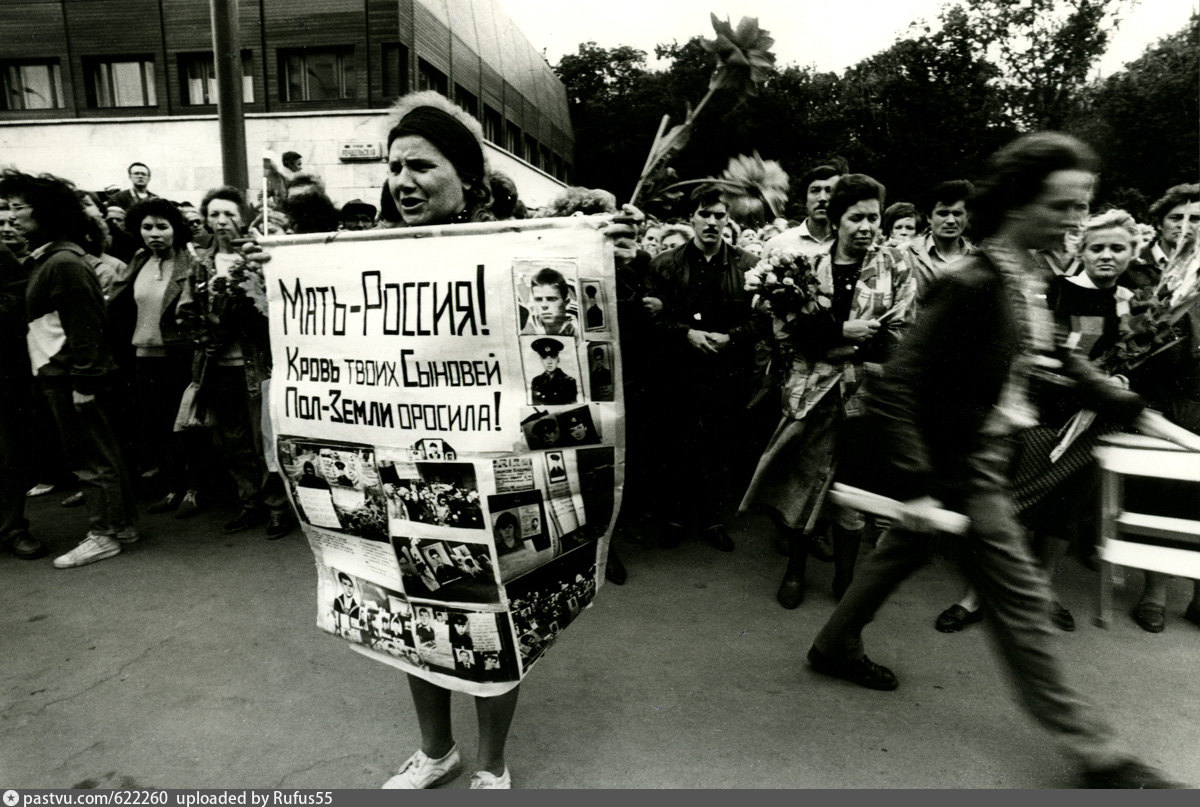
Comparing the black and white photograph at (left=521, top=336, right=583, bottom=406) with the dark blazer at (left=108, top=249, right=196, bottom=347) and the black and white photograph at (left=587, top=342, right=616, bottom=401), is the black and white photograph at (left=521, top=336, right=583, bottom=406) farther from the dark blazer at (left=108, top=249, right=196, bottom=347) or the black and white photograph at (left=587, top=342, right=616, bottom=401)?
the dark blazer at (left=108, top=249, right=196, bottom=347)

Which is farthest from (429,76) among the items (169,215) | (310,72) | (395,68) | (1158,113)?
(169,215)

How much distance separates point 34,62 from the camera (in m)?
20.3

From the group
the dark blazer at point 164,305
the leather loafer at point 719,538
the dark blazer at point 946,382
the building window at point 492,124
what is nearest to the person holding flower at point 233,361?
the dark blazer at point 164,305

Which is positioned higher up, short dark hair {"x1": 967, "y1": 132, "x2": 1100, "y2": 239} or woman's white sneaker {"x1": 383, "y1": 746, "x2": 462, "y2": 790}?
short dark hair {"x1": 967, "y1": 132, "x2": 1100, "y2": 239}

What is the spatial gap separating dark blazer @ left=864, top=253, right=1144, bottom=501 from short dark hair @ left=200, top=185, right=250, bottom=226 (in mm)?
4260

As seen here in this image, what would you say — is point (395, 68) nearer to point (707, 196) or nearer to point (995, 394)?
point (707, 196)

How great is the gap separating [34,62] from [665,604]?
79.9 feet

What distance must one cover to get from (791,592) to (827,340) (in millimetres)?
1231

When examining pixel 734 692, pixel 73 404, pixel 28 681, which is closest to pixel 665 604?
pixel 734 692

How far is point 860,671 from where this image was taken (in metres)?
2.99

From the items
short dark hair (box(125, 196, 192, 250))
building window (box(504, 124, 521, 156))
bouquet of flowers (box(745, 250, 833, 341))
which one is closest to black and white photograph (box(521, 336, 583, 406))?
bouquet of flowers (box(745, 250, 833, 341))

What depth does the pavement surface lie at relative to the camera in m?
2.46

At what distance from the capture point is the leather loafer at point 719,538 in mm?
4684

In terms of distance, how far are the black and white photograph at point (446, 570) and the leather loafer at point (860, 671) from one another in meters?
1.57
